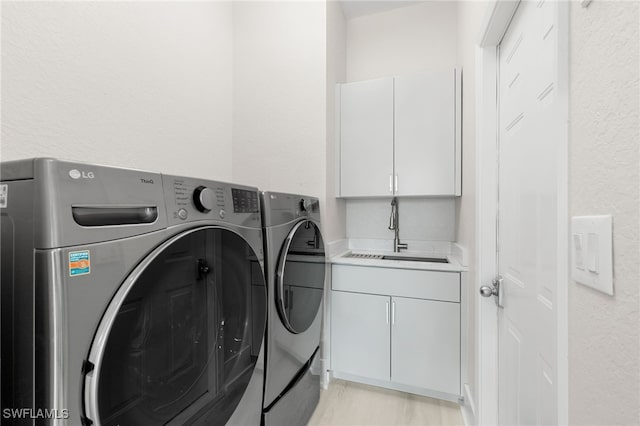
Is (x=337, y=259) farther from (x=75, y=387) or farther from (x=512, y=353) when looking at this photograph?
(x=75, y=387)

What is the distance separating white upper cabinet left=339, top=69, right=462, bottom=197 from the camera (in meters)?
2.06

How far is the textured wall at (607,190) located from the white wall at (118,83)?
170 cm

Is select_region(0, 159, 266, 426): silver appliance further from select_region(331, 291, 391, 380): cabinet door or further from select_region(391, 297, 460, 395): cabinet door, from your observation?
select_region(391, 297, 460, 395): cabinet door

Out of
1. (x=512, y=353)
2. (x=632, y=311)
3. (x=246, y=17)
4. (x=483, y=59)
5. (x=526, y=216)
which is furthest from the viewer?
(x=246, y=17)

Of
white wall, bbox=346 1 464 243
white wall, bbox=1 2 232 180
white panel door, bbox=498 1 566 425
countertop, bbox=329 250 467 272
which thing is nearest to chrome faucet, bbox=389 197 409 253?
white wall, bbox=346 1 464 243

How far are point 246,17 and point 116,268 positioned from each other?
248 centimetres

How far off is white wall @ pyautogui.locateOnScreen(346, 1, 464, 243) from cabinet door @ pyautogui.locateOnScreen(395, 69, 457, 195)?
0.35 m

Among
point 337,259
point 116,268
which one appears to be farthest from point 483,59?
point 116,268

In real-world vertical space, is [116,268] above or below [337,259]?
above

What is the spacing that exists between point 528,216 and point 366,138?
4.87 ft

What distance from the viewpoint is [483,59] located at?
1312 mm

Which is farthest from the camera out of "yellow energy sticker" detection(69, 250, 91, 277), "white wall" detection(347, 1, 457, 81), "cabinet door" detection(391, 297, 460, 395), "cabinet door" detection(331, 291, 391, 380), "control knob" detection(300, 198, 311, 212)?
"white wall" detection(347, 1, 457, 81)

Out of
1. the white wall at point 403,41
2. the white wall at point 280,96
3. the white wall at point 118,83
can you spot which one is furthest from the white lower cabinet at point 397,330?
the white wall at point 403,41

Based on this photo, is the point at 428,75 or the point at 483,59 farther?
the point at 428,75
